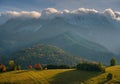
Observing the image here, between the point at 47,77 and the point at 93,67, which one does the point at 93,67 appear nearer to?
the point at 93,67

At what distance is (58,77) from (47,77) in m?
5.71

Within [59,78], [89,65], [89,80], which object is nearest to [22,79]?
[59,78]

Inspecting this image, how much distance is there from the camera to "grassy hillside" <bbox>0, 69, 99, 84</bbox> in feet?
544

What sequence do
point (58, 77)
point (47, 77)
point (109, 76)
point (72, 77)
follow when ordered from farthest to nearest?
1. point (72, 77)
2. point (58, 77)
3. point (47, 77)
4. point (109, 76)

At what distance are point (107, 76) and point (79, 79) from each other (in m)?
14.7

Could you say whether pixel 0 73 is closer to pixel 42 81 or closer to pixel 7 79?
pixel 7 79

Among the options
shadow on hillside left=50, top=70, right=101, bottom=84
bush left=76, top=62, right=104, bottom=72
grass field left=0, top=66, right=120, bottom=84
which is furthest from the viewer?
bush left=76, top=62, right=104, bottom=72

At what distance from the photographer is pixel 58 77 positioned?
176 meters

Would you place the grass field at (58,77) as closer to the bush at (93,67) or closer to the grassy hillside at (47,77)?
the grassy hillside at (47,77)

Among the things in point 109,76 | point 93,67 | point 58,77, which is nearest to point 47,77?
point 58,77

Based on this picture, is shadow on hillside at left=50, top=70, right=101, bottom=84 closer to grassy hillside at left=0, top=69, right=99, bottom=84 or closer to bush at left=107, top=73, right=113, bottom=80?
grassy hillside at left=0, top=69, right=99, bottom=84

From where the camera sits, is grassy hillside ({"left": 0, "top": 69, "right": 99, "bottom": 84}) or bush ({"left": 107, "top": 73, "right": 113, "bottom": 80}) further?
bush ({"left": 107, "top": 73, "right": 113, "bottom": 80})

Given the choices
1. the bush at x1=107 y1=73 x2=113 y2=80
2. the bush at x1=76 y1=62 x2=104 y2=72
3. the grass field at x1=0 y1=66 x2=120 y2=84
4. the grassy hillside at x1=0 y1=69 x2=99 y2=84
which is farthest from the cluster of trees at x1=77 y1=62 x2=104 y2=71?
the bush at x1=107 y1=73 x2=113 y2=80

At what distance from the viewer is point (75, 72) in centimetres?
19088
